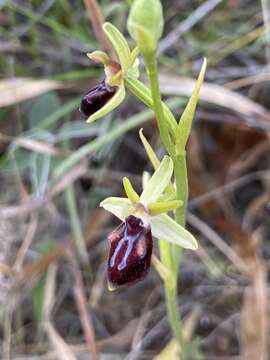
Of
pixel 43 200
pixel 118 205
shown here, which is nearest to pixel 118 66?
pixel 118 205

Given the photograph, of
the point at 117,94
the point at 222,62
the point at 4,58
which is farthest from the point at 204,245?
the point at 117,94

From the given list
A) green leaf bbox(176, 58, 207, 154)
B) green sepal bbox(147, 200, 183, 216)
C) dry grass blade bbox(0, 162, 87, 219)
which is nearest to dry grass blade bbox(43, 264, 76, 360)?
dry grass blade bbox(0, 162, 87, 219)

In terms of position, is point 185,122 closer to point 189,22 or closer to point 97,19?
point 97,19

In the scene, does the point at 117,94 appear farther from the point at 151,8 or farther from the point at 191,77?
the point at 191,77

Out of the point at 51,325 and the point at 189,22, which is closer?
the point at 51,325

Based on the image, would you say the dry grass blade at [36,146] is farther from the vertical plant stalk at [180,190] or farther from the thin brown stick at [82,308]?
the vertical plant stalk at [180,190]

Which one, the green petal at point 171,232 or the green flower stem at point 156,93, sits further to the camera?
the green petal at point 171,232

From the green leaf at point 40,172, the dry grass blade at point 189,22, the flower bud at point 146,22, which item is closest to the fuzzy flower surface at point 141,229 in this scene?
the flower bud at point 146,22

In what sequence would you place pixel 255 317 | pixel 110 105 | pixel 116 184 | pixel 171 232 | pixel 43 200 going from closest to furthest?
pixel 110 105, pixel 171 232, pixel 255 317, pixel 43 200, pixel 116 184
